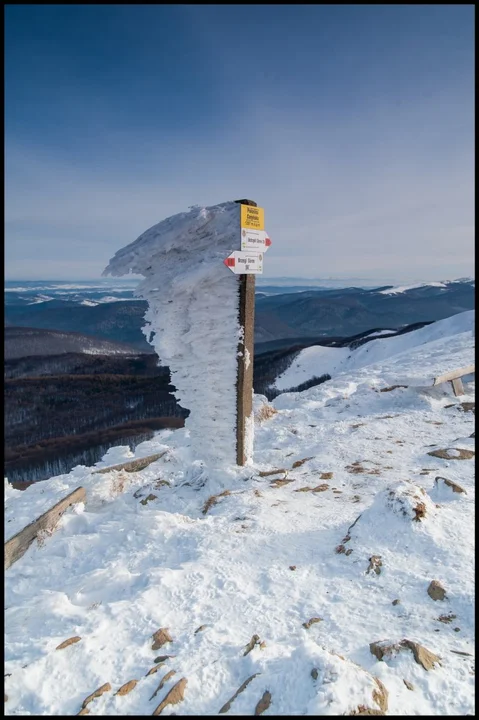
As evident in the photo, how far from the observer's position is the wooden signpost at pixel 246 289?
7.04 metres

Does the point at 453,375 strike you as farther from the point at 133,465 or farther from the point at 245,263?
the point at 133,465

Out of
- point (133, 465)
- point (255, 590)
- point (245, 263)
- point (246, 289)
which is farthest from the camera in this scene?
point (133, 465)

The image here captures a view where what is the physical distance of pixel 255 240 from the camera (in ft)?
23.7

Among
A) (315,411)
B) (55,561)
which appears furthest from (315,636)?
(315,411)

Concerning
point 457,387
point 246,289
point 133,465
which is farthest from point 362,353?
point 246,289

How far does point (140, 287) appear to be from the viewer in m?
7.54

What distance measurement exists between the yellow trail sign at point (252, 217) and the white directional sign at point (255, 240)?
89mm

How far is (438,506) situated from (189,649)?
12.4 feet

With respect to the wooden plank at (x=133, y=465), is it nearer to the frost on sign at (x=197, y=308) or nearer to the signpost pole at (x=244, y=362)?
the frost on sign at (x=197, y=308)

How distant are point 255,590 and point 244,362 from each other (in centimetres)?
416

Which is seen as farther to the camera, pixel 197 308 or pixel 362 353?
pixel 362 353

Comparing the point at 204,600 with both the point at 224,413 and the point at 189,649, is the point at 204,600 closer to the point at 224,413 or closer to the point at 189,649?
the point at 189,649

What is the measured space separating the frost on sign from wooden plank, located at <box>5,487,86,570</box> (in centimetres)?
266

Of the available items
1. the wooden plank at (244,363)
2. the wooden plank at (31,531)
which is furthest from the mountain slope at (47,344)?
the wooden plank at (244,363)
